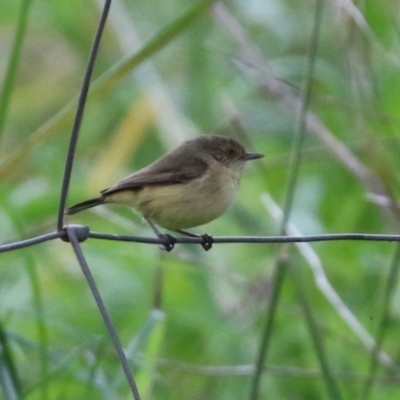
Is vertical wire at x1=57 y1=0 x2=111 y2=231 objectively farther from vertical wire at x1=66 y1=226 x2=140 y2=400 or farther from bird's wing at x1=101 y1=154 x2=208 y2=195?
bird's wing at x1=101 y1=154 x2=208 y2=195

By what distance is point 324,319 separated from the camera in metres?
4.41

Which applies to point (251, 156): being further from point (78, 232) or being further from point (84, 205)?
point (78, 232)

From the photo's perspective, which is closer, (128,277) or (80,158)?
(128,277)

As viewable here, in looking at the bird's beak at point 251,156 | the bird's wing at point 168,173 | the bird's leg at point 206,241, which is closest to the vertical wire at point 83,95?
the bird's leg at point 206,241

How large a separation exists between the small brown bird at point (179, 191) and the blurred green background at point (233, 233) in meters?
0.21

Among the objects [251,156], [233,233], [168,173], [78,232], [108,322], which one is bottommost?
[233,233]

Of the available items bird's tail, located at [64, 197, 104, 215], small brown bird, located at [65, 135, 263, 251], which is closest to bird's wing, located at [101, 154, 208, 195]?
small brown bird, located at [65, 135, 263, 251]

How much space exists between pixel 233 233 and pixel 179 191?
1.29 meters

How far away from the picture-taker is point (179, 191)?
370 centimetres

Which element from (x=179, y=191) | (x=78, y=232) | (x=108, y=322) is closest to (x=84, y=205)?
(x=179, y=191)

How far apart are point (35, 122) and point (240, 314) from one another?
2694mm

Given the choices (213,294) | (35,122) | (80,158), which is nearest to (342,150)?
(213,294)

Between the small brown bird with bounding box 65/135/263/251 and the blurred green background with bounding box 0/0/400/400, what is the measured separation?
0.68 ft

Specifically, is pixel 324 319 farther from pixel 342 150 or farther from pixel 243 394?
pixel 342 150
